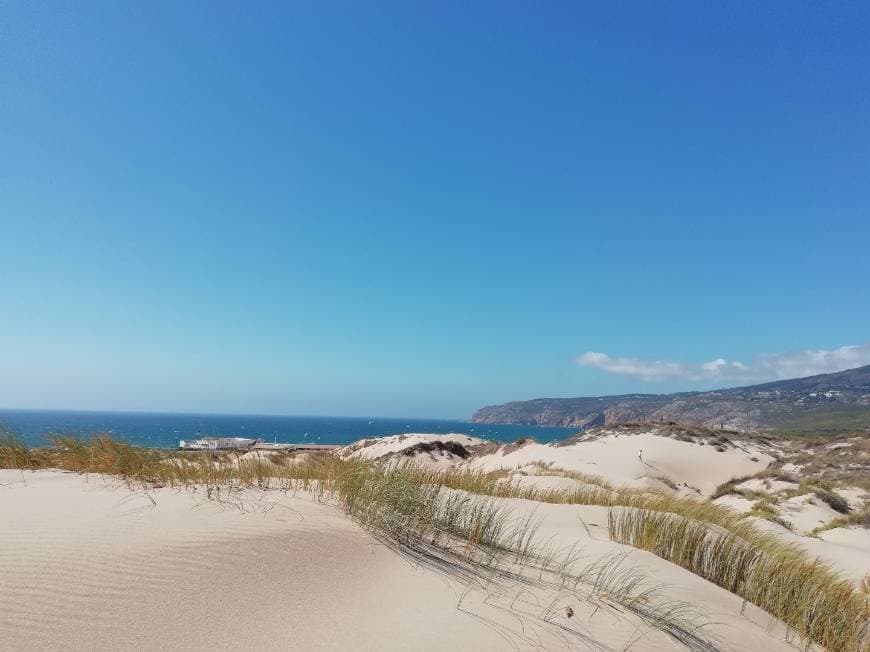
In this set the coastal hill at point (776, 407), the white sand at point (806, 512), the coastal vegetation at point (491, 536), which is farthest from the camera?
the coastal hill at point (776, 407)

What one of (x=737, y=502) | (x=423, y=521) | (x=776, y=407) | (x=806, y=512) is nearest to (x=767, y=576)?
(x=423, y=521)

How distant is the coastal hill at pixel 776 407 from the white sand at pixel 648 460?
1992 centimetres

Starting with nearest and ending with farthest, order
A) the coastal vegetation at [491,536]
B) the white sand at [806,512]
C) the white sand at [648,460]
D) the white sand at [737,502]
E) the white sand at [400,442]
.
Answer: the coastal vegetation at [491,536] < the white sand at [806,512] < the white sand at [737,502] < the white sand at [648,460] < the white sand at [400,442]

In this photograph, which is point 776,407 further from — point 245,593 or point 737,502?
point 245,593

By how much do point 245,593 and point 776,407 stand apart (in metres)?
89.1

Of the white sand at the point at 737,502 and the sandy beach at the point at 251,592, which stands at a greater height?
the sandy beach at the point at 251,592

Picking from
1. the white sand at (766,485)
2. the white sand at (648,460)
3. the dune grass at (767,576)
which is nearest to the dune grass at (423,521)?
the dune grass at (767,576)

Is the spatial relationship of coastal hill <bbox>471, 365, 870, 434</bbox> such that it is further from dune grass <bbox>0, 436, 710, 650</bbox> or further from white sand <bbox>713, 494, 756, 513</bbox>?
dune grass <bbox>0, 436, 710, 650</bbox>

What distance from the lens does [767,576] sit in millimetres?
6098

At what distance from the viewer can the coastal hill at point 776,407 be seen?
6128 centimetres

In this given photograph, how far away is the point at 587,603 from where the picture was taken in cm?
393

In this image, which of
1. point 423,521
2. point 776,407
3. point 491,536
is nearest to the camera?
point 423,521

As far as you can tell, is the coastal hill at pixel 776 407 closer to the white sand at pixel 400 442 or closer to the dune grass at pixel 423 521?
the white sand at pixel 400 442

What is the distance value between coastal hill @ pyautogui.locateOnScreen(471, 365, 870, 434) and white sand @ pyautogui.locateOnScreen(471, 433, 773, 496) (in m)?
19.9
